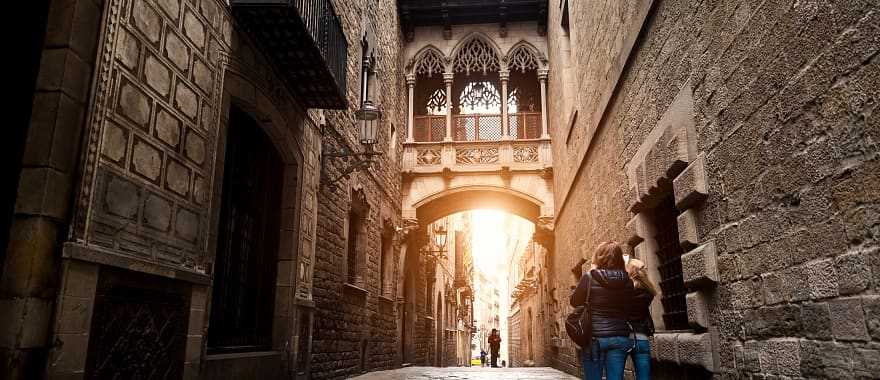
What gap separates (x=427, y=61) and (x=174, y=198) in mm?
12856

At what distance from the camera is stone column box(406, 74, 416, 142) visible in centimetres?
1625

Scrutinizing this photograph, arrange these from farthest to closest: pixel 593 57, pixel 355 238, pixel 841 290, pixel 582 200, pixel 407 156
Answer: pixel 407 156 → pixel 355 238 → pixel 582 200 → pixel 593 57 → pixel 841 290

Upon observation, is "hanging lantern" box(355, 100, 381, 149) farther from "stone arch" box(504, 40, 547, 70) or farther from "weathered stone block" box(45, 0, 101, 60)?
"stone arch" box(504, 40, 547, 70)

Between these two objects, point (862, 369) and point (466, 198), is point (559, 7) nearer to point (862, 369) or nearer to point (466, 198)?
point (466, 198)

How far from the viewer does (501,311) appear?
2847 inches

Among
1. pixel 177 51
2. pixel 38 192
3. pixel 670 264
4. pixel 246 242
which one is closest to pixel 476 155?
pixel 246 242

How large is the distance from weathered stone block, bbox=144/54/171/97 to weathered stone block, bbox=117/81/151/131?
15 centimetres

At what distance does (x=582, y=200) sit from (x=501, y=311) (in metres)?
64.9

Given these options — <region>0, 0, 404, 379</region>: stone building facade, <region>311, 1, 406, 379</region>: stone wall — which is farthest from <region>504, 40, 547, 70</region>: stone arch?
<region>0, 0, 404, 379</region>: stone building facade

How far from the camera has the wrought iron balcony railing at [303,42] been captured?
19.2 feet

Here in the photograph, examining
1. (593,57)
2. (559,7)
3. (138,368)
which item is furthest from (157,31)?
(559,7)

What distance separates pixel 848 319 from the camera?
7.48ft

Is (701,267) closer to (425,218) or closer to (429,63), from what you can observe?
(425,218)

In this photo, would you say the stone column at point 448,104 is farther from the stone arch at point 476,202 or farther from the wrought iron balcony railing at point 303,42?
the wrought iron balcony railing at point 303,42
